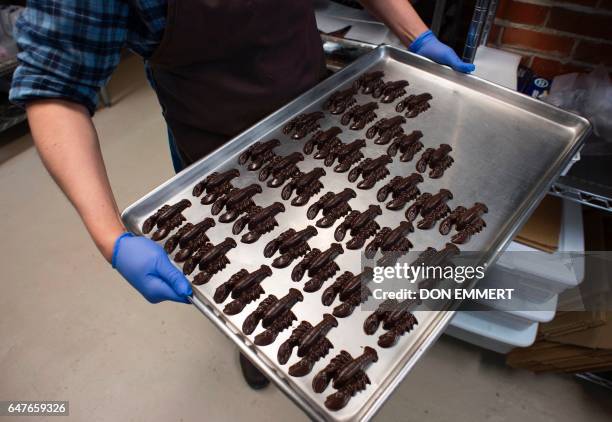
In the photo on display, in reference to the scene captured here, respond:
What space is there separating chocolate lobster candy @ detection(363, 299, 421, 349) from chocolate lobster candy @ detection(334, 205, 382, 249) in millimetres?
202

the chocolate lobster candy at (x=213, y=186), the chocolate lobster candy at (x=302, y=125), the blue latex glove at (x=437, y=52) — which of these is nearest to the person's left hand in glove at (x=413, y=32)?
the blue latex glove at (x=437, y=52)

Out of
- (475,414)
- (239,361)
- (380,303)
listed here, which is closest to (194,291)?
(380,303)

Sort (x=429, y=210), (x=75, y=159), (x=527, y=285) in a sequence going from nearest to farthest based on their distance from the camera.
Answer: (x=75, y=159) < (x=429, y=210) < (x=527, y=285)

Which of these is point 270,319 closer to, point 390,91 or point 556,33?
point 390,91

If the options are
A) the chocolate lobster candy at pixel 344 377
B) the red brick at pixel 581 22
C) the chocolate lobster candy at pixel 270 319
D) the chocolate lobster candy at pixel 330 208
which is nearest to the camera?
the chocolate lobster candy at pixel 344 377

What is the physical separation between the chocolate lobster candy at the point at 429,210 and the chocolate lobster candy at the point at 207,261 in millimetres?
548

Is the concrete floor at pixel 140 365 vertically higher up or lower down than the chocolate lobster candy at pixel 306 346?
lower down

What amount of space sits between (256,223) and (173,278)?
0.93ft

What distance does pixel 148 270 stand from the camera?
102 cm

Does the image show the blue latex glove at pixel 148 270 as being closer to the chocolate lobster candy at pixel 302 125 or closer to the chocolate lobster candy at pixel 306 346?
the chocolate lobster candy at pixel 306 346

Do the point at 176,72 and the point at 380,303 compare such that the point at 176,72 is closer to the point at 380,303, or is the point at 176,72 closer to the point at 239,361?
the point at 380,303

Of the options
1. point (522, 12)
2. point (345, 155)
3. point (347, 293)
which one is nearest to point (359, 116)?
point (345, 155)

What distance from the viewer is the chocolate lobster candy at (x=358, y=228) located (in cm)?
117

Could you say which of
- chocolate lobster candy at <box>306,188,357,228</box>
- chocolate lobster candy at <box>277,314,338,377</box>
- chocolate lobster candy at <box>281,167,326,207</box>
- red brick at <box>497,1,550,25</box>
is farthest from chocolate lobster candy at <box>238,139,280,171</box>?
red brick at <box>497,1,550,25</box>
